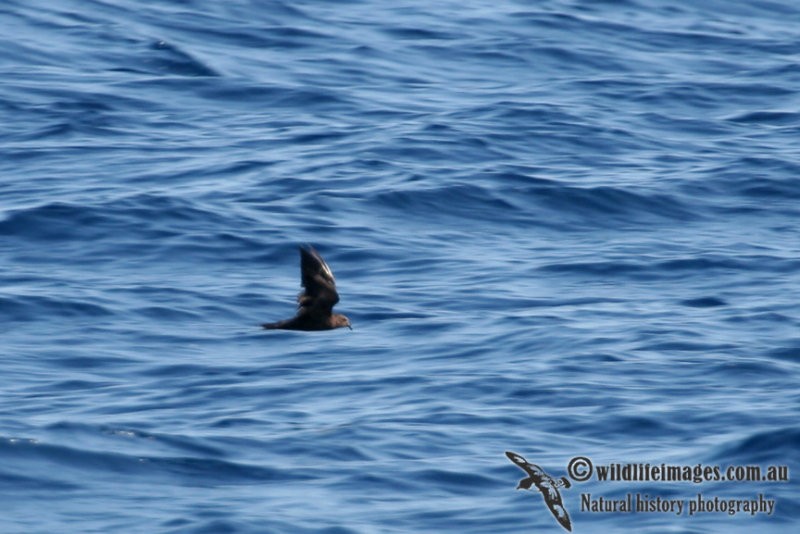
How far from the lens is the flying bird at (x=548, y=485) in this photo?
9125 millimetres

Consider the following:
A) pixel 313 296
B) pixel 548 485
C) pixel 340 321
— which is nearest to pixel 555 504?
pixel 548 485

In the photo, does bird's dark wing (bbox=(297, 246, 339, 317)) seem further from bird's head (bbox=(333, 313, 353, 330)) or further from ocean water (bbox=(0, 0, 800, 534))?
ocean water (bbox=(0, 0, 800, 534))

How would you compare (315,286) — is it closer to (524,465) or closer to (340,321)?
(340,321)

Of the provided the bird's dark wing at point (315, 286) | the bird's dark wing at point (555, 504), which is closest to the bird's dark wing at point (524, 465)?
the bird's dark wing at point (555, 504)

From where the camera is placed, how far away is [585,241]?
569 inches

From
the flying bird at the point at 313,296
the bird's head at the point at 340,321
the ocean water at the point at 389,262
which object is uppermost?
the flying bird at the point at 313,296

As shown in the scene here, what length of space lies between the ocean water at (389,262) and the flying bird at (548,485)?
6 centimetres

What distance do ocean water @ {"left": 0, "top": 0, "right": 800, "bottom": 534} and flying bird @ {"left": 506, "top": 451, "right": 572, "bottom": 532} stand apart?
2.4 inches

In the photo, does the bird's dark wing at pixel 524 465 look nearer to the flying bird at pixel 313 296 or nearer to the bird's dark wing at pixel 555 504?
the bird's dark wing at pixel 555 504

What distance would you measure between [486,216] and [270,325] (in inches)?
185

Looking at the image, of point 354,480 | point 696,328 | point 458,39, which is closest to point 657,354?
point 696,328

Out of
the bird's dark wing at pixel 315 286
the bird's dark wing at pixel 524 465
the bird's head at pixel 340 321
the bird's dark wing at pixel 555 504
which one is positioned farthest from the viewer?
the bird's head at pixel 340 321

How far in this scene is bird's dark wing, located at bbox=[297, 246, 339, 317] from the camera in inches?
421

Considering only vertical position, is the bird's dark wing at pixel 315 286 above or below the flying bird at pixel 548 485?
above
